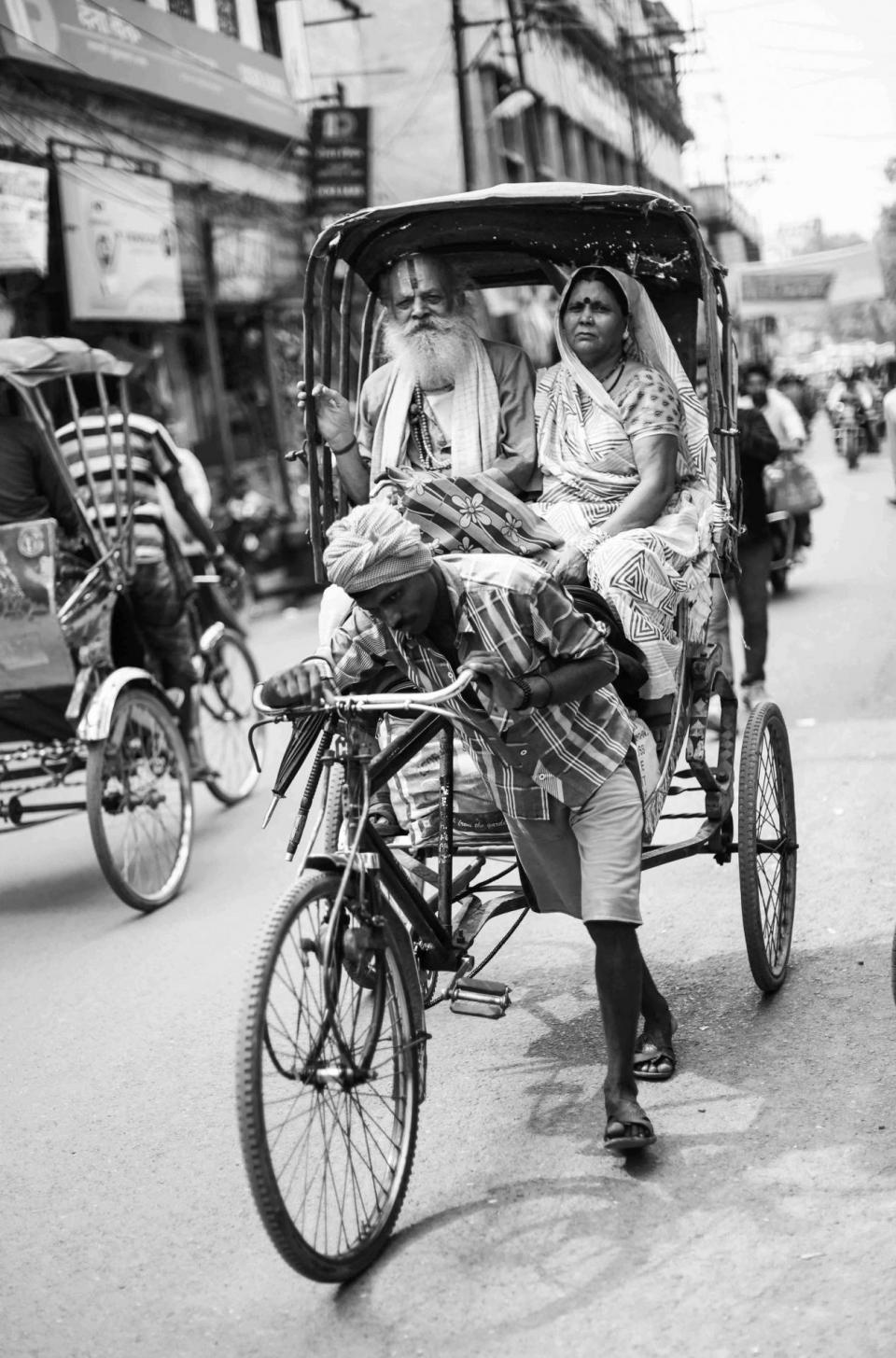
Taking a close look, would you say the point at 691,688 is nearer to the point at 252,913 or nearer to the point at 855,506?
the point at 252,913

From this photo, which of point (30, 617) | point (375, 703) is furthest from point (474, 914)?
point (30, 617)

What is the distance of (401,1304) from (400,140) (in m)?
26.0

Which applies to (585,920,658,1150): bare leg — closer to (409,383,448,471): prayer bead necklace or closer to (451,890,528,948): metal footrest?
(451,890,528,948): metal footrest

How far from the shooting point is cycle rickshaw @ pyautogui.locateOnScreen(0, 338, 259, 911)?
5.82 metres

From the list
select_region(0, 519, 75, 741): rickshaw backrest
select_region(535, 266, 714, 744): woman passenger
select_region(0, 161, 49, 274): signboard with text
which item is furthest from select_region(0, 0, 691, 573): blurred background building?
select_region(535, 266, 714, 744): woman passenger

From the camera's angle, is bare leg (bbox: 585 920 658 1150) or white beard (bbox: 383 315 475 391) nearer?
bare leg (bbox: 585 920 658 1150)

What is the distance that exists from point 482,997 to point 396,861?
15.5 inches

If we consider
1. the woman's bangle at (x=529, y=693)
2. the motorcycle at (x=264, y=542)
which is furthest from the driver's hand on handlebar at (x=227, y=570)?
the motorcycle at (x=264, y=542)

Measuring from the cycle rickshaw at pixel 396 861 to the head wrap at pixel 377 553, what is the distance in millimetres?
239

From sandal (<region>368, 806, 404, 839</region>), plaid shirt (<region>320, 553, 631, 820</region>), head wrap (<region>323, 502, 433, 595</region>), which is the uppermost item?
head wrap (<region>323, 502, 433, 595</region>)

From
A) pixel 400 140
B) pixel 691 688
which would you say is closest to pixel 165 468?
pixel 691 688

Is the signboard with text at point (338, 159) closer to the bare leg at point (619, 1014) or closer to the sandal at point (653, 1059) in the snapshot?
the sandal at point (653, 1059)

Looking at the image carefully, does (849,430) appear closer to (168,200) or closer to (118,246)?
(168,200)

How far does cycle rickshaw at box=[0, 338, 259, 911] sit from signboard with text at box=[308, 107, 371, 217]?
46.9 feet
